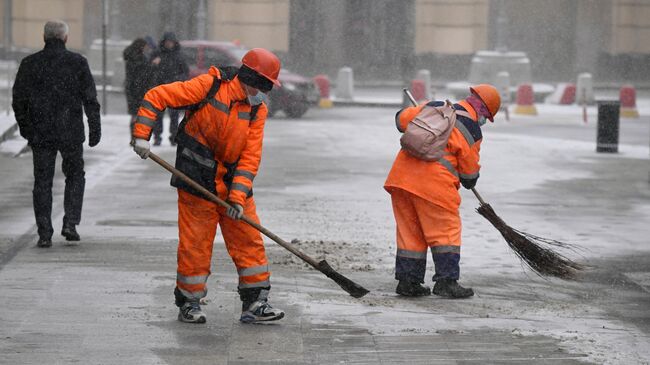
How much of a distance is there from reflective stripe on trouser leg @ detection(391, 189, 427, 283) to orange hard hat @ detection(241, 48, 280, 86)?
1611 mm

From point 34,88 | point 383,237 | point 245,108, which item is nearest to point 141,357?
point 245,108

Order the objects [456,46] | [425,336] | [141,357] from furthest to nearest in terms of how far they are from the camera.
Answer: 1. [456,46]
2. [425,336]
3. [141,357]

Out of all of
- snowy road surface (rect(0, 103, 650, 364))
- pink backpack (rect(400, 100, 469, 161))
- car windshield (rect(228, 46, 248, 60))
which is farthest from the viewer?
car windshield (rect(228, 46, 248, 60))

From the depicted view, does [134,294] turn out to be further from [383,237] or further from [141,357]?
[383,237]

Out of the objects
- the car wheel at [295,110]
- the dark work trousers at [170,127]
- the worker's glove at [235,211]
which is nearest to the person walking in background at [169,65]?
the dark work trousers at [170,127]

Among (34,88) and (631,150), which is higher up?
(34,88)

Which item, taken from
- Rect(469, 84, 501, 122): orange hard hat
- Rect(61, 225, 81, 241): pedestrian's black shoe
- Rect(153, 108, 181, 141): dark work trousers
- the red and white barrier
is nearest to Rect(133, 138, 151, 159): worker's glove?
Rect(469, 84, 501, 122): orange hard hat

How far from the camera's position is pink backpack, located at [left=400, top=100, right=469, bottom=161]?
855 cm

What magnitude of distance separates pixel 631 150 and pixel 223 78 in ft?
42.2

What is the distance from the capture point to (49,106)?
33.3 feet

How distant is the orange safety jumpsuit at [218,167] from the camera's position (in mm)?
7445

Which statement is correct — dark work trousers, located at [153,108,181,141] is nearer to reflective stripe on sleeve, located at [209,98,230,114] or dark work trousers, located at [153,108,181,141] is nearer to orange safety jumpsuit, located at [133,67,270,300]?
orange safety jumpsuit, located at [133,67,270,300]

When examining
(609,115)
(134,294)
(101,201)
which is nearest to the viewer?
(134,294)

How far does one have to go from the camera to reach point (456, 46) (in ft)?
120
